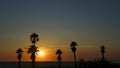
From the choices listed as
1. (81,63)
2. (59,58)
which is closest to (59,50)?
(59,58)

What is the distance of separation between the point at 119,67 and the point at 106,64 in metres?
5.44

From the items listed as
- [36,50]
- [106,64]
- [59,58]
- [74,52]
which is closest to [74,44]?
[74,52]

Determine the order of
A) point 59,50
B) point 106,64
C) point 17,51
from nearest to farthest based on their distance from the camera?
point 106,64
point 17,51
point 59,50

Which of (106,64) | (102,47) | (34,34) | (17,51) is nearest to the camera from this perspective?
(34,34)

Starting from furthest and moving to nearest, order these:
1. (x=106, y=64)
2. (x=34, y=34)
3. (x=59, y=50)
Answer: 1. (x=59, y=50)
2. (x=106, y=64)
3. (x=34, y=34)

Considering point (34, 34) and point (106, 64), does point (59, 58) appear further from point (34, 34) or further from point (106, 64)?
point (34, 34)

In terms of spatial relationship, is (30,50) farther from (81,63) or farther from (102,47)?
(102,47)

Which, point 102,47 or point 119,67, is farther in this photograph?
point 102,47

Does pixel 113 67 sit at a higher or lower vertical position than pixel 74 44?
lower

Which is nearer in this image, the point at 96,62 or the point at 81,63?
the point at 96,62

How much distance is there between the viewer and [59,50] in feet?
500

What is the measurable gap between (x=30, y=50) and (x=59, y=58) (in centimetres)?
3981

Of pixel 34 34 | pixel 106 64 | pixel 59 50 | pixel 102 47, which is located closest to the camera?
pixel 34 34

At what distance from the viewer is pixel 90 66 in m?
125
